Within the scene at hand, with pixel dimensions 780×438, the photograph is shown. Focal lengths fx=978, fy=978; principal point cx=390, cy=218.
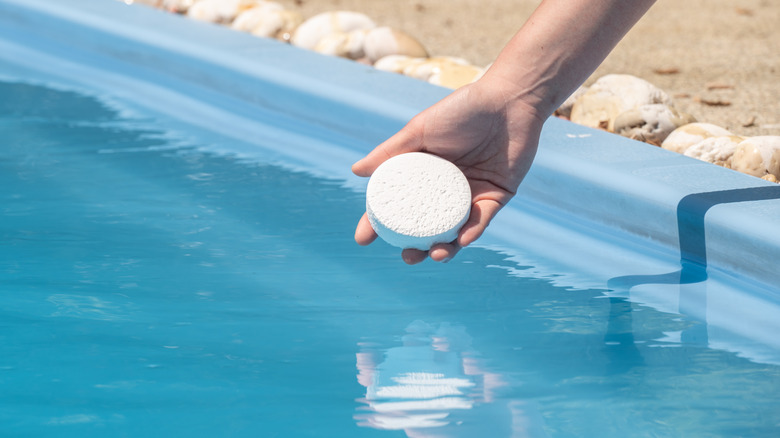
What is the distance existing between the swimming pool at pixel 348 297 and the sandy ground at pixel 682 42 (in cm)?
100

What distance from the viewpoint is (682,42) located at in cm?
500

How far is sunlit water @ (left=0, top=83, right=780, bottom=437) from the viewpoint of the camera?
1830 millimetres

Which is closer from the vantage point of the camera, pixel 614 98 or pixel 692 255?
pixel 692 255

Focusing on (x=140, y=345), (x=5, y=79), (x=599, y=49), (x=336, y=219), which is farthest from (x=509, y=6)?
(x=140, y=345)

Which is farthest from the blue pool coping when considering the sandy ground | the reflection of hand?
the sandy ground

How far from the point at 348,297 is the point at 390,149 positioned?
15.2 inches

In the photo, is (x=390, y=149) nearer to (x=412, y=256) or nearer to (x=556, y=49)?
(x=412, y=256)

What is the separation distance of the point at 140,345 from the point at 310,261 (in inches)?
23.4

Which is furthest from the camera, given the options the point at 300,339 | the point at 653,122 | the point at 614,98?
the point at 614,98

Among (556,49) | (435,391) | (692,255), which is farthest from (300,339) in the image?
(692,255)

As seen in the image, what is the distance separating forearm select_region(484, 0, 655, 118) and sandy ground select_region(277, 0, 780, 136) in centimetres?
145

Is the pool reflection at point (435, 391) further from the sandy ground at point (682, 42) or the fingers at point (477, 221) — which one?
the sandy ground at point (682, 42)

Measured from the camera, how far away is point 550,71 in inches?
85.0

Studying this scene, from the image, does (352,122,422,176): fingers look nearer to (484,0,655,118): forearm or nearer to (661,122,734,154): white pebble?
(484,0,655,118): forearm
